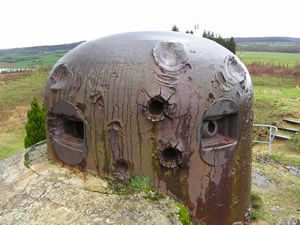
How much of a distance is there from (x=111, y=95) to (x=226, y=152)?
1.77 metres

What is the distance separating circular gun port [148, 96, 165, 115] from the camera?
3.47 metres

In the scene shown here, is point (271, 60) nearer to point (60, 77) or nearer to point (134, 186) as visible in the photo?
point (60, 77)

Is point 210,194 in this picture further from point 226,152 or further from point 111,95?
point 111,95

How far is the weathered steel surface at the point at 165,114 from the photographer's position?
3514 mm

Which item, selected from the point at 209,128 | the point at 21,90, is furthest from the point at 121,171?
the point at 21,90

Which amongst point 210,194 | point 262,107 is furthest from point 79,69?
point 262,107

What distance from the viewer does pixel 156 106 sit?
3578 millimetres

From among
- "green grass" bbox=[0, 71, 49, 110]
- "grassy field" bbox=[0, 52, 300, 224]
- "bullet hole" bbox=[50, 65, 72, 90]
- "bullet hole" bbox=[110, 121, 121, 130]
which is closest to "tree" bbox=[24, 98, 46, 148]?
"bullet hole" bbox=[50, 65, 72, 90]

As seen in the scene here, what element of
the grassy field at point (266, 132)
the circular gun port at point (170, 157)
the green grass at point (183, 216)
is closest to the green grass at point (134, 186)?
the circular gun port at point (170, 157)

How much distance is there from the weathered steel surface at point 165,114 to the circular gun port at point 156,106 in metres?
0.01

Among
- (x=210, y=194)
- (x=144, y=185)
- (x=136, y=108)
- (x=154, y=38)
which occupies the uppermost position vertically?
(x=154, y=38)

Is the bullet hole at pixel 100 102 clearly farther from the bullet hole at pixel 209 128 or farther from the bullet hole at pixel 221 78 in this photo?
the bullet hole at pixel 221 78

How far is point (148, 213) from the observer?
3273 mm

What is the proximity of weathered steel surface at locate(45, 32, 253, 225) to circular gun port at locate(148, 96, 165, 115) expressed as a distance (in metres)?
0.01
